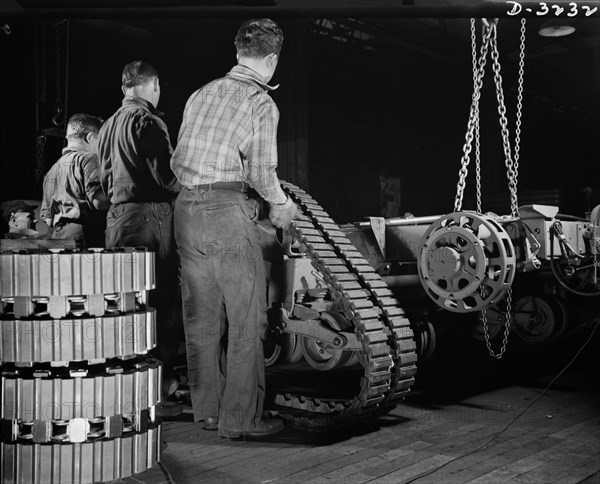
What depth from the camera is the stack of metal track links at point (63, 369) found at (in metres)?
2.35

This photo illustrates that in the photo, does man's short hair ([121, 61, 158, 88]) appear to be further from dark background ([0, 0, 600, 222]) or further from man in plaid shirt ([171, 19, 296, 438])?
man in plaid shirt ([171, 19, 296, 438])

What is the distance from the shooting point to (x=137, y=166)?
126 inches

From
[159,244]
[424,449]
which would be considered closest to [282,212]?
[159,244]

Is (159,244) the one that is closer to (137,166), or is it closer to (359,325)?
(137,166)

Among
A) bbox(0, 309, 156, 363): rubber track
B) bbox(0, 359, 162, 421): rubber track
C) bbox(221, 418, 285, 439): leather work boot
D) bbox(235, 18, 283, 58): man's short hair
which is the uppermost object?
bbox(235, 18, 283, 58): man's short hair

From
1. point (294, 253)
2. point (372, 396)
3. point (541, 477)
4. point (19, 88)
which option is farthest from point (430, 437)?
point (19, 88)

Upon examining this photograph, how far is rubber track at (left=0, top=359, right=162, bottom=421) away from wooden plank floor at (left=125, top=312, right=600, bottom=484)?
Result: 1.68 ft

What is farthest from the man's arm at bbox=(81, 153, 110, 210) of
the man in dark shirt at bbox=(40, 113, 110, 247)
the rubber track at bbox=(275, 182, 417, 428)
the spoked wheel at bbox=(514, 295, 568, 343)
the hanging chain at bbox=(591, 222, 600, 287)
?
the spoked wheel at bbox=(514, 295, 568, 343)

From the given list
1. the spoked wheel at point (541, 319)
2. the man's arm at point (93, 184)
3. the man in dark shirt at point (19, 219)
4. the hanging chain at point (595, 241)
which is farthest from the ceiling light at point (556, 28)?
the man in dark shirt at point (19, 219)

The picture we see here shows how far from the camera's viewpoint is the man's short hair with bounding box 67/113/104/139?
3111mm

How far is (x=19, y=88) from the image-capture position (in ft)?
10.0

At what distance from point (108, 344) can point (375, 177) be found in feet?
7.25

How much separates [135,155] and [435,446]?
210cm

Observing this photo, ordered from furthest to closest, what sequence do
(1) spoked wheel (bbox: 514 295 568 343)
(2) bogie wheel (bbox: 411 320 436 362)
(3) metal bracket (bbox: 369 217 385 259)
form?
(1) spoked wheel (bbox: 514 295 568 343) < (2) bogie wheel (bbox: 411 320 436 362) < (3) metal bracket (bbox: 369 217 385 259)
